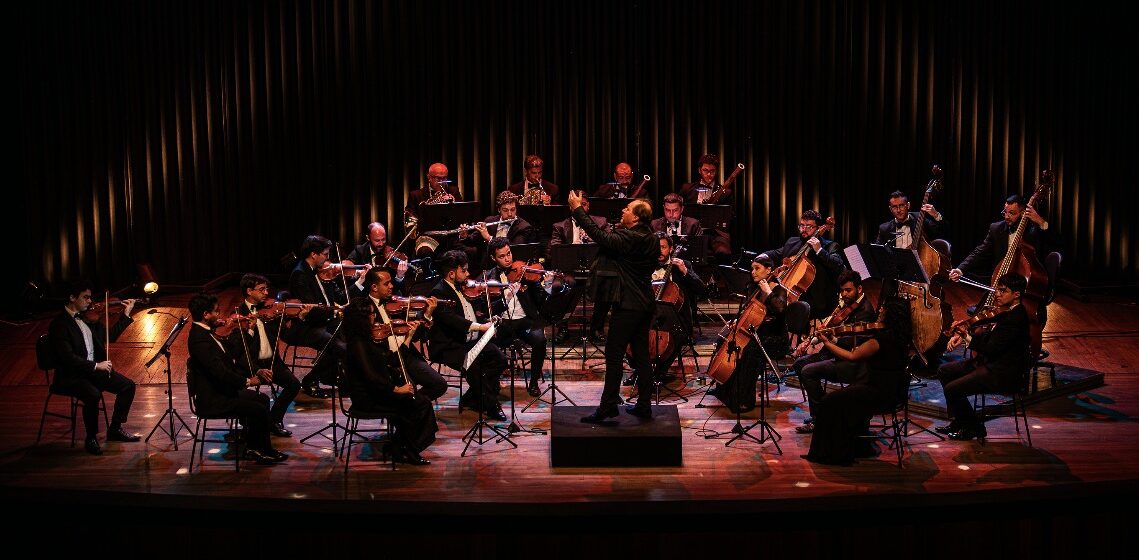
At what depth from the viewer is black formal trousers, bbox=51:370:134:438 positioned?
6.67 meters

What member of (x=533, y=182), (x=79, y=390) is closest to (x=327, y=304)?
(x=79, y=390)

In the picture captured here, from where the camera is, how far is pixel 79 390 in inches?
262

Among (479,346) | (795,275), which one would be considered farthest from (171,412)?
(795,275)

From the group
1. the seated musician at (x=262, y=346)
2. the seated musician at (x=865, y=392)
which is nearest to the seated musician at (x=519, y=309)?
the seated musician at (x=262, y=346)

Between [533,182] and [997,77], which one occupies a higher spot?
[997,77]

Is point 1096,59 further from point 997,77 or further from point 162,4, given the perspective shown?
point 162,4

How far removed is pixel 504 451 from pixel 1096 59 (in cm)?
807

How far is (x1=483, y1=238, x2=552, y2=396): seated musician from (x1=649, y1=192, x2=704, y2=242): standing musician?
5.28ft

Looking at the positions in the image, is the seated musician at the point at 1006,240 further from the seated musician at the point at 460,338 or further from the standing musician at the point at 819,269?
the seated musician at the point at 460,338

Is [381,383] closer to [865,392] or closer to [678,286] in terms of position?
[678,286]

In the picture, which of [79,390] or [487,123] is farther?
[487,123]

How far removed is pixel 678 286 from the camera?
8062 mm

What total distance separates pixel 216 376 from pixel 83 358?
1012mm

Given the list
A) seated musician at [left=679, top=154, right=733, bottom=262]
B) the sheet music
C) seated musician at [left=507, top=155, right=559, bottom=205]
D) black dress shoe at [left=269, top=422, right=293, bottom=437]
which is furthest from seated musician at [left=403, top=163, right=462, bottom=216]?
black dress shoe at [left=269, top=422, right=293, bottom=437]
